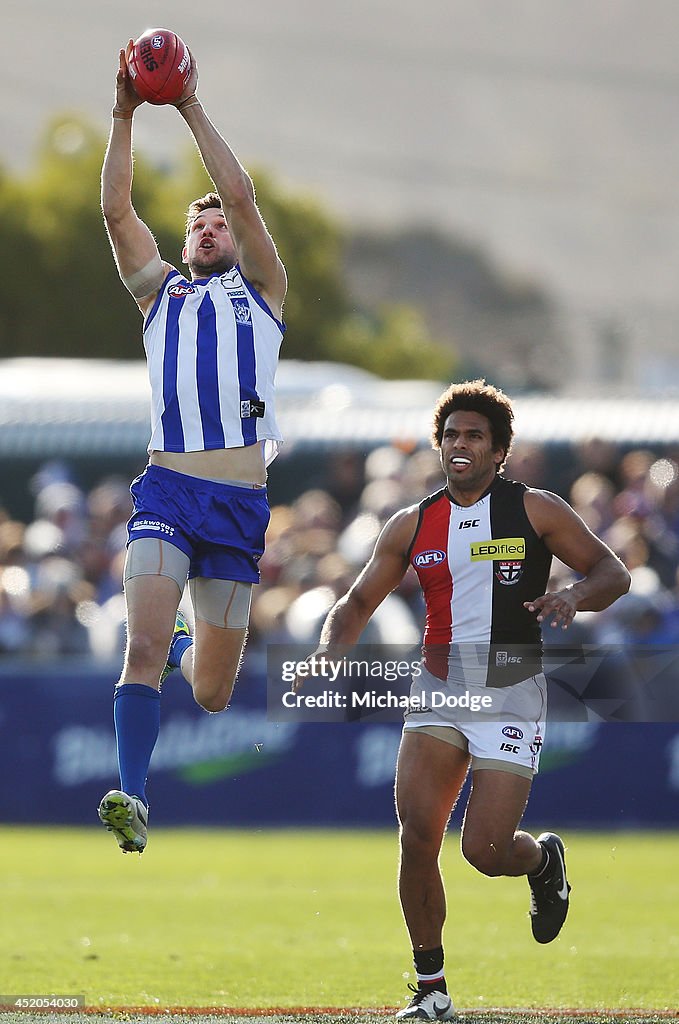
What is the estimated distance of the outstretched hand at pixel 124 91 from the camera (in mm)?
6812

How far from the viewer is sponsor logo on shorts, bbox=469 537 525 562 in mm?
7016

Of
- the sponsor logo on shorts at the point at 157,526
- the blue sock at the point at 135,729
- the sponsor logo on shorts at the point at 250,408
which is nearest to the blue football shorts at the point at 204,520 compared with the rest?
the sponsor logo on shorts at the point at 157,526

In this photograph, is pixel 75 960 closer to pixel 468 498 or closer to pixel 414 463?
pixel 468 498

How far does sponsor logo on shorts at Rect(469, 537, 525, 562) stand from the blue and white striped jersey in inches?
39.3

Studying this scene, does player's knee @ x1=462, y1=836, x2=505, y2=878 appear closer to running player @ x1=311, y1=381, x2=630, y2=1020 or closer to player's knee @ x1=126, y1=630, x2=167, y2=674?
running player @ x1=311, y1=381, x2=630, y2=1020

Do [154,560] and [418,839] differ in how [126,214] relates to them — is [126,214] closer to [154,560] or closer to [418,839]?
[154,560]

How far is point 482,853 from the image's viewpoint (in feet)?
22.7

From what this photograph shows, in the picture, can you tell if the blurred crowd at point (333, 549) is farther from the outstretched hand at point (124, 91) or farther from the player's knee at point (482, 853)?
the outstretched hand at point (124, 91)

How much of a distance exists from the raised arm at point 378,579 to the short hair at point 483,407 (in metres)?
0.39

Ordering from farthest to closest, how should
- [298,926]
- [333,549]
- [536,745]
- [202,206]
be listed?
[333,549], [298,926], [202,206], [536,745]

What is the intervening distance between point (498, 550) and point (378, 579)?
1.69 feet

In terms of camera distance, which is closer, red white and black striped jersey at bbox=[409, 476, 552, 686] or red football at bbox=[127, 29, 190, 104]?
red football at bbox=[127, 29, 190, 104]

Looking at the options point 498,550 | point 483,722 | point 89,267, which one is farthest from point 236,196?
point 89,267

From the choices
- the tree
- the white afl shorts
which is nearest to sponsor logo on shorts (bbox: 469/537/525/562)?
the white afl shorts
